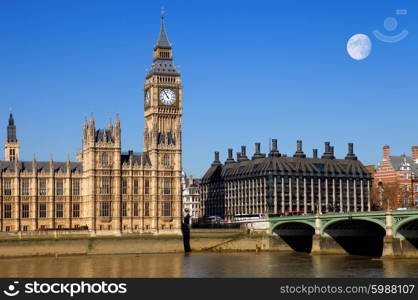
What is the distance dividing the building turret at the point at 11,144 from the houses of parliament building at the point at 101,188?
2062 cm

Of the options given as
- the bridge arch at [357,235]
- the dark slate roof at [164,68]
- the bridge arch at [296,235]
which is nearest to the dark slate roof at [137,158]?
the dark slate roof at [164,68]

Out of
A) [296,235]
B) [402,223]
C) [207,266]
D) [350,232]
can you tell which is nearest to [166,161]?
[296,235]

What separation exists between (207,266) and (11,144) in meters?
69.5

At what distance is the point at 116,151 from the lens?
155 m

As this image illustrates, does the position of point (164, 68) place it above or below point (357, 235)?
above

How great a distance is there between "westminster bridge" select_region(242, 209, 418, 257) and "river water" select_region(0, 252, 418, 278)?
136 inches

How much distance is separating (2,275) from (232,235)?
60090 millimetres

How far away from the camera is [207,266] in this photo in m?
123

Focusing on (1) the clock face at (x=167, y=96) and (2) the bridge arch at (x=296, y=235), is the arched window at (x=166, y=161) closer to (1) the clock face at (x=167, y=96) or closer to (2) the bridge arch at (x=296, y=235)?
(1) the clock face at (x=167, y=96)

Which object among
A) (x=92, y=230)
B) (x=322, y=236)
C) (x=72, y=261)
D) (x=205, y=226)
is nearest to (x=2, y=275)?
(x=72, y=261)

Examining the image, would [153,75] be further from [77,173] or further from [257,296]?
[257,296]

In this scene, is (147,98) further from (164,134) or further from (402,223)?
(402,223)

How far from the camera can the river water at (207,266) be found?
110 m

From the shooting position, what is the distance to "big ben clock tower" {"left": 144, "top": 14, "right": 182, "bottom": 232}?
158125 mm
